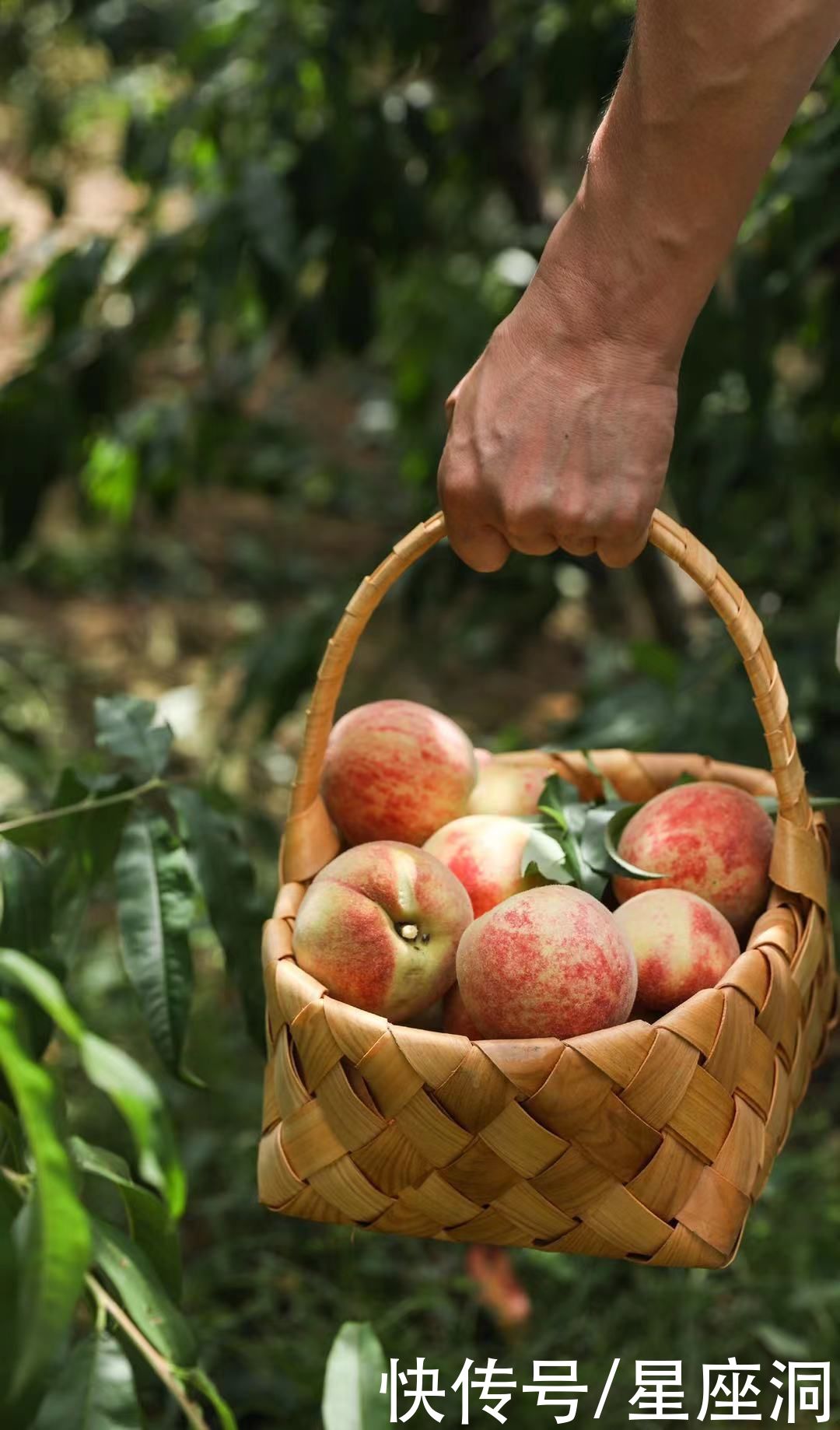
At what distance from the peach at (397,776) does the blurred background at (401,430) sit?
0.16m

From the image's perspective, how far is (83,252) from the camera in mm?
1947

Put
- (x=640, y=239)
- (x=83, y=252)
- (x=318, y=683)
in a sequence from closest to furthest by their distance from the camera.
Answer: (x=640, y=239) < (x=318, y=683) < (x=83, y=252)

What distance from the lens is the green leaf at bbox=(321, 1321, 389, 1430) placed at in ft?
2.83

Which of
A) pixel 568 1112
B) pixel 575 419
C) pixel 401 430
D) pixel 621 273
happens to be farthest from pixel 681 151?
pixel 401 430

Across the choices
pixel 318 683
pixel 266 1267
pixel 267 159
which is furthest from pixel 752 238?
pixel 266 1267

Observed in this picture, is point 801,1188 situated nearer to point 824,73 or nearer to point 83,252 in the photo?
point 824,73

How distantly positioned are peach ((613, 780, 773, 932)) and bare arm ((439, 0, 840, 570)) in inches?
10.8

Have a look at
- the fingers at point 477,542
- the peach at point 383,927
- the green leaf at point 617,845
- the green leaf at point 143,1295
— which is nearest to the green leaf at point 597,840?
the green leaf at point 617,845

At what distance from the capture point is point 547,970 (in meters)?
0.96

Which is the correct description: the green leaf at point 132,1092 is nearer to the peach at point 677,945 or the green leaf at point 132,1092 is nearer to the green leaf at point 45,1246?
the green leaf at point 45,1246

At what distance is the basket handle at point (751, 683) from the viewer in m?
1.03

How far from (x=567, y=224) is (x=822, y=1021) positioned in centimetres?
69

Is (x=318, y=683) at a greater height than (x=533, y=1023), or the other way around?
(x=318, y=683)

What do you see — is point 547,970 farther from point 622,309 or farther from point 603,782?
point 622,309
